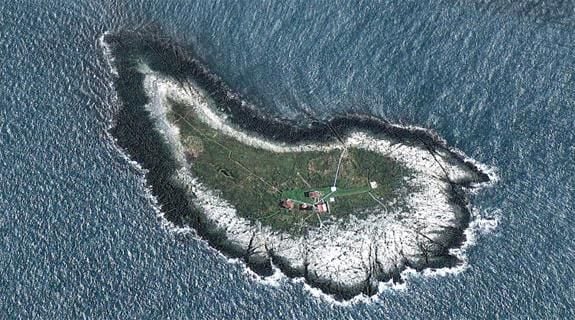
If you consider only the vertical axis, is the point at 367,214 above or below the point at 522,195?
below

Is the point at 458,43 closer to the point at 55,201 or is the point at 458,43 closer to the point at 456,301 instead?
the point at 456,301

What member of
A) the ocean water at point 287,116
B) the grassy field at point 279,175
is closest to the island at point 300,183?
the grassy field at point 279,175

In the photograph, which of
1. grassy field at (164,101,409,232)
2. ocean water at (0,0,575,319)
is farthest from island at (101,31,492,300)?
ocean water at (0,0,575,319)

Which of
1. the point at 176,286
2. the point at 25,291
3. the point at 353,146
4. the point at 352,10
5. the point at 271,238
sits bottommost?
the point at 25,291

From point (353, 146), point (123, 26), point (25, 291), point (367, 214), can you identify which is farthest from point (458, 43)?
point (25, 291)

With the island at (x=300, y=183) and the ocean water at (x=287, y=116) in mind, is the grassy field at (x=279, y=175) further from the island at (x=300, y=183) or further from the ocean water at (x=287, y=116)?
the ocean water at (x=287, y=116)

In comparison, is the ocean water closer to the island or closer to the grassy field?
the island

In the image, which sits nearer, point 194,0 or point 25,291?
point 25,291
